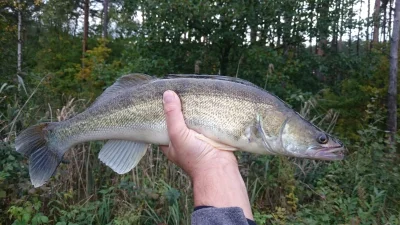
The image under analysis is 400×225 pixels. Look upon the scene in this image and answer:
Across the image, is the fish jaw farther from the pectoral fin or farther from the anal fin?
the anal fin

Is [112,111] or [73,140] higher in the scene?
[112,111]

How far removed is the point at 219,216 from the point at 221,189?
0.22m

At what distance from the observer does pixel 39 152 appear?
253cm

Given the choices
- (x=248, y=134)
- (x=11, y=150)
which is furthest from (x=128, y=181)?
(x=248, y=134)

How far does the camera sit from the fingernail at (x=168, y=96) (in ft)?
7.18

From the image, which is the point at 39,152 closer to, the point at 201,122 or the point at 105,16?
the point at 201,122

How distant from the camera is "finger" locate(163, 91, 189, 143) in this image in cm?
219

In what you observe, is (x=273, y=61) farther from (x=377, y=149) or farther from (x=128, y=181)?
(x=128, y=181)

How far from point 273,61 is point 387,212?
566 centimetres

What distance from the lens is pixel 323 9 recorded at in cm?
1052

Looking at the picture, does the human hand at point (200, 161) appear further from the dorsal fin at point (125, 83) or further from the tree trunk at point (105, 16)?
the tree trunk at point (105, 16)

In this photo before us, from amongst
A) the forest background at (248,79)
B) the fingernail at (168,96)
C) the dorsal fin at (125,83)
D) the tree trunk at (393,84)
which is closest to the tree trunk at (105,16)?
the forest background at (248,79)

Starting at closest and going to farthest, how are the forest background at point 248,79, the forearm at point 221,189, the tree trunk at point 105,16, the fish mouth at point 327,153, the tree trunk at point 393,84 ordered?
1. the forearm at point 221,189
2. the fish mouth at point 327,153
3. the forest background at point 248,79
4. the tree trunk at point 393,84
5. the tree trunk at point 105,16

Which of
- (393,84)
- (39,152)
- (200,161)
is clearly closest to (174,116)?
(200,161)
